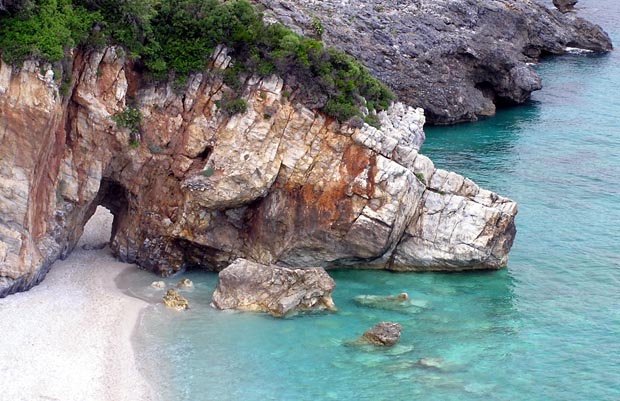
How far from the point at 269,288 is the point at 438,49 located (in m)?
41.5

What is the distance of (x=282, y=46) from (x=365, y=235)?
34.6 ft

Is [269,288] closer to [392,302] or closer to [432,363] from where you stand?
[392,302]

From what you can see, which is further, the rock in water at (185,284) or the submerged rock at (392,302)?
the rock in water at (185,284)

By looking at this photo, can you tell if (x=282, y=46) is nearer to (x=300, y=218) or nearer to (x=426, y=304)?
(x=300, y=218)

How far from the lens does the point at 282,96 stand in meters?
42.0

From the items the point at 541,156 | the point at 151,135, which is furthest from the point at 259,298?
the point at 541,156

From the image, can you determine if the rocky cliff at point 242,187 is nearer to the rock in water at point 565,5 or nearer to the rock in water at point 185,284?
the rock in water at point 185,284

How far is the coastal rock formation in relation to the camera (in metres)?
69.3

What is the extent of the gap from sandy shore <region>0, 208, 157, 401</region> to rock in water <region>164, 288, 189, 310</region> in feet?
3.74

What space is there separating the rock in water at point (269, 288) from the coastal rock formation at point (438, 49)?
30.9 meters

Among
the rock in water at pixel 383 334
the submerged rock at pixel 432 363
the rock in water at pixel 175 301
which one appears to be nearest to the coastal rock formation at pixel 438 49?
the rock in water at pixel 175 301

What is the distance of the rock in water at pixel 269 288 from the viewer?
38312 mm

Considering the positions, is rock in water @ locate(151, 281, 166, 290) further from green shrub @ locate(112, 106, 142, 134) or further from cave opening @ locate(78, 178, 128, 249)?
green shrub @ locate(112, 106, 142, 134)

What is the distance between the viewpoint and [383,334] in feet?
118
